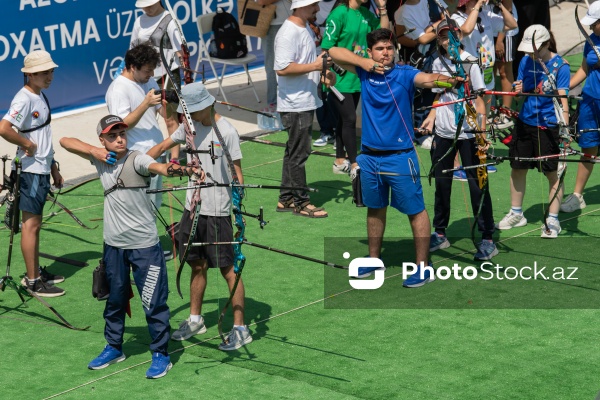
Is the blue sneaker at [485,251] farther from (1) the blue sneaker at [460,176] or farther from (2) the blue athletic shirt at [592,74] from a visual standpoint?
(1) the blue sneaker at [460,176]

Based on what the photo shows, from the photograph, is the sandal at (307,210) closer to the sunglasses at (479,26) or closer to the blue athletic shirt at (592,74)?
the blue athletic shirt at (592,74)

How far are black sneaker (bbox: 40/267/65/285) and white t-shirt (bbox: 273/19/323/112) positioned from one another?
2807 millimetres

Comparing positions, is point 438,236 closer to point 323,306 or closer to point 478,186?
point 478,186

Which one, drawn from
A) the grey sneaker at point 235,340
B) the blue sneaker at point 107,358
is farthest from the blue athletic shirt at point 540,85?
the blue sneaker at point 107,358

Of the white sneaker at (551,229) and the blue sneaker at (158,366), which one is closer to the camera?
the blue sneaker at (158,366)

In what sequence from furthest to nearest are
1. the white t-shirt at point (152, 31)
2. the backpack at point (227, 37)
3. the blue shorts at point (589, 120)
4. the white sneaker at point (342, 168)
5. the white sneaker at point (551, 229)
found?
the backpack at point (227, 37)
the white sneaker at point (342, 168)
the white t-shirt at point (152, 31)
the blue shorts at point (589, 120)
the white sneaker at point (551, 229)

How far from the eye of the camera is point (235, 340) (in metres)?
7.71

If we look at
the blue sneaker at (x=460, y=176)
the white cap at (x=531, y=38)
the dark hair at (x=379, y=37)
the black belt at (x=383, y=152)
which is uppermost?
the dark hair at (x=379, y=37)

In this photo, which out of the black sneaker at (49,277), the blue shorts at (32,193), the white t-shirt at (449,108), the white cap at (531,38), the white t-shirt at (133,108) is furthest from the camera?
the white cap at (531,38)

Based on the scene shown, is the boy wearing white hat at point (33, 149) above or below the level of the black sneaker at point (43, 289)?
above

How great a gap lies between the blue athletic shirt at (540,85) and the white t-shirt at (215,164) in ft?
10.5

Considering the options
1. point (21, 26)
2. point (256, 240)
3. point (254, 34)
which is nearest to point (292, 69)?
point (256, 240)

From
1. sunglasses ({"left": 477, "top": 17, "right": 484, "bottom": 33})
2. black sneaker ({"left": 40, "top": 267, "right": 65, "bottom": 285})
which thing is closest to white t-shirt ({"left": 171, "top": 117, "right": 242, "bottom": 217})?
black sneaker ({"left": 40, "top": 267, "right": 65, "bottom": 285})

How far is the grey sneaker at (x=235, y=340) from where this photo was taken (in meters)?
7.69
